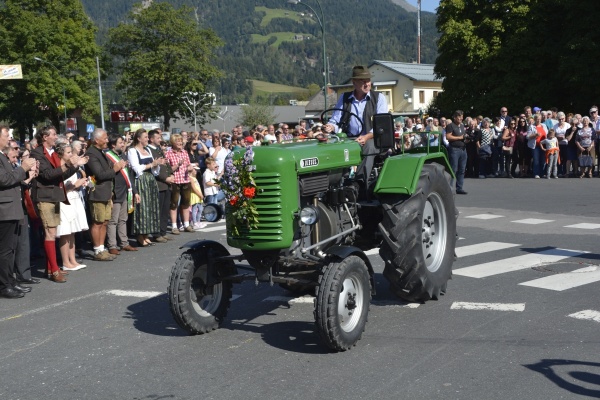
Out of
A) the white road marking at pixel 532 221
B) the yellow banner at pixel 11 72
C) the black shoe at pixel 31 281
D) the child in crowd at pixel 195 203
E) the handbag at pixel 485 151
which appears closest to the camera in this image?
the black shoe at pixel 31 281

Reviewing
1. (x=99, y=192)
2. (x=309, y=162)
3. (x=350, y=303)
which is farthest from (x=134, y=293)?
(x=350, y=303)

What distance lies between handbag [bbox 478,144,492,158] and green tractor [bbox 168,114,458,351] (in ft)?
51.7

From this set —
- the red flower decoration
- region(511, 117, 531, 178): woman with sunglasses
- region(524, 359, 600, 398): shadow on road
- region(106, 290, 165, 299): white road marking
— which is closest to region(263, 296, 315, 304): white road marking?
region(106, 290, 165, 299): white road marking

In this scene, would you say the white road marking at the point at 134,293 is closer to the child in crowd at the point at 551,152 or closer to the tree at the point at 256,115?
the child in crowd at the point at 551,152

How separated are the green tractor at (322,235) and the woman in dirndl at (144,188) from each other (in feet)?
18.3

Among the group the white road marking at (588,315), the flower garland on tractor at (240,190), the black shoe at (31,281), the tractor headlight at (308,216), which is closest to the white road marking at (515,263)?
the white road marking at (588,315)

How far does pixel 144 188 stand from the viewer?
1292 centimetres

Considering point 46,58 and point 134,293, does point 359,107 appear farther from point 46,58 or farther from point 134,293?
point 46,58

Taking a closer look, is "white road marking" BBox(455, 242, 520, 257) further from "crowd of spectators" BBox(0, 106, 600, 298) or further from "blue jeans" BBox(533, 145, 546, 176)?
"blue jeans" BBox(533, 145, 546, 176)

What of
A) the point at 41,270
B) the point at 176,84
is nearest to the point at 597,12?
the point at 41,270

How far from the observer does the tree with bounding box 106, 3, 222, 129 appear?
79.4 metres

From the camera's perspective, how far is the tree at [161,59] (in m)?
79.4

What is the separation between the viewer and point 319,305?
6.27 m

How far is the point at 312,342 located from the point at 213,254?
4.09ft
